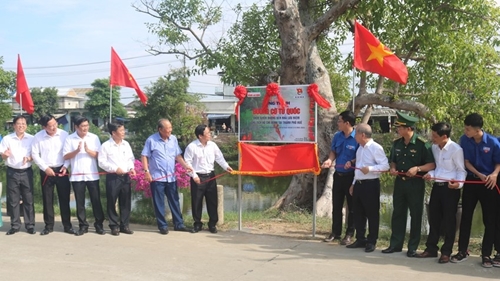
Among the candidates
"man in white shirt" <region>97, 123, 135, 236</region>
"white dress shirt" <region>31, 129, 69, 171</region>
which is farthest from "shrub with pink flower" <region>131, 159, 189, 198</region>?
"white dress shirt" <region>31, 129, 69, 171</region>

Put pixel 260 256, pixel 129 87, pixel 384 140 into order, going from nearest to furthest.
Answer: pixel 260 256 < pixel 129 87 < pixel 384 140

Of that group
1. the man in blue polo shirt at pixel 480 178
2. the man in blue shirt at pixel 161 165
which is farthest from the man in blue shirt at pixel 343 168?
the man in blue shirt at pixel 161 165

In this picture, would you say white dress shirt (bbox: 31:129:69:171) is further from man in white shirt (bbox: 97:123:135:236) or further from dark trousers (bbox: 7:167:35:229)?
man in white shirt (bbox: 97:123:135:236)

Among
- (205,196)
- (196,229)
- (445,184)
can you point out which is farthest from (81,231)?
(445,184)

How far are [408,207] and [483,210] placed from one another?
0.84 meters

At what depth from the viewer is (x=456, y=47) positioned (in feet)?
29.2

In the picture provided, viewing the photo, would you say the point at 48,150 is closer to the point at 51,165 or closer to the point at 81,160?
the point at 51,165

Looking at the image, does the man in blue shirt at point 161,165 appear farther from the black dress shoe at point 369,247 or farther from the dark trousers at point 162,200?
the black dress shoe at point 369,247

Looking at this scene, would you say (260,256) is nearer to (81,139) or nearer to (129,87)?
(81,139)

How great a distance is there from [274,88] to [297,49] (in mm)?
1738

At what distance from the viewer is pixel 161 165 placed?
693cm

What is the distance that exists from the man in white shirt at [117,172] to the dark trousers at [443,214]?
3.94 meters

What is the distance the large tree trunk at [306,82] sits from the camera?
27.1 feet

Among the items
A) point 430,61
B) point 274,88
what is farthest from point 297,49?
point 430,61
